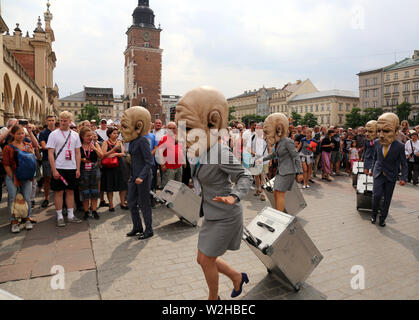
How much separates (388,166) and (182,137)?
4.73 m

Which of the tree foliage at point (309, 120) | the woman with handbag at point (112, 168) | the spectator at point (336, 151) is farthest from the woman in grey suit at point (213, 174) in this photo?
the tree foliage at point (309, 120)

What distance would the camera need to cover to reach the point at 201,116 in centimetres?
283

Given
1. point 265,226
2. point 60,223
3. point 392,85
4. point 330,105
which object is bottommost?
point 60,223

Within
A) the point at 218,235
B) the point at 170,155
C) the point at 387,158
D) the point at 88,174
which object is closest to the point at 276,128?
the point at 387,158

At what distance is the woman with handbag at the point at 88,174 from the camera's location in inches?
253

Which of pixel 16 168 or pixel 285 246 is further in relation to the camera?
pixel 16 168

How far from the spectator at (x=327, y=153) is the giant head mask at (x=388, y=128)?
6091 millimetres

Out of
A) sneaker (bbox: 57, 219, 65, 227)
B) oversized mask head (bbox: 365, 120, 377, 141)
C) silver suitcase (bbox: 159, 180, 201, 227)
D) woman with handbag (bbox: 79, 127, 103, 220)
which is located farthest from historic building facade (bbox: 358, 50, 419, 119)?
sneaker (bbox: 57, 219, 65, 227)

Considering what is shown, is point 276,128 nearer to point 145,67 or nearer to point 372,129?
point 372,129

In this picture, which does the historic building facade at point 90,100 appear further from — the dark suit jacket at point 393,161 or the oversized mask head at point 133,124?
the dark suit jacket at point 393,161

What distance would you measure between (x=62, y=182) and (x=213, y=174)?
417 cm

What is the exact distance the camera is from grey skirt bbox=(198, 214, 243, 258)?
2889mm
